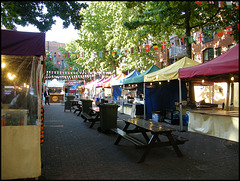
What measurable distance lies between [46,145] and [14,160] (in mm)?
2680

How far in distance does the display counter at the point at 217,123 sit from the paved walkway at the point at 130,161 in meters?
0.31

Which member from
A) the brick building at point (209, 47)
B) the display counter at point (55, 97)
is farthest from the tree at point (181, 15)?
the display counter at point (55, 97)

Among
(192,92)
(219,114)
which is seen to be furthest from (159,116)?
(219,114)

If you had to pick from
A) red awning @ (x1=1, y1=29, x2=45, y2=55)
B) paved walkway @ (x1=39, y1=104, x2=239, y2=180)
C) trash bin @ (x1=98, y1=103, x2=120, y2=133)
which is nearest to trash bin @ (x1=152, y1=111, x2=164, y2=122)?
trash bin @ (x1=98, y1=103, x2=120, y2=133)

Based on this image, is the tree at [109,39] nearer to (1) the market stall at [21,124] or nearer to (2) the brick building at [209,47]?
(2) the brick building at [209,47]

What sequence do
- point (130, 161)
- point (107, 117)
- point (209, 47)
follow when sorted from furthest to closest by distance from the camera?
point (209, 47) < point (107, 117) < point (130, 161)

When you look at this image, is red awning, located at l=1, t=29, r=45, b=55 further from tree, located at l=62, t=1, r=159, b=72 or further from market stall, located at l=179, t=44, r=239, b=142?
tree, located at l=62, t=1, r=159, b=72

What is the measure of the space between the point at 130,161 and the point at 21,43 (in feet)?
11.3

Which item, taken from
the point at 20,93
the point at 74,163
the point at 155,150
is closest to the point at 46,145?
the point at 74,163

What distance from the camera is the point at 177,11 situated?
1092 centimetres

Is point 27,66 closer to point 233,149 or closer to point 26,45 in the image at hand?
point 26,45

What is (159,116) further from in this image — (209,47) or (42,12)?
(209,47)

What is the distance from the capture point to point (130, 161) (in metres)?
4.56

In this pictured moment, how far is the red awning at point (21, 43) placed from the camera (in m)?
3.18
